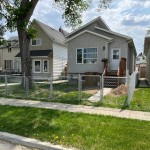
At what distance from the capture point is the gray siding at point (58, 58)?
28281mm

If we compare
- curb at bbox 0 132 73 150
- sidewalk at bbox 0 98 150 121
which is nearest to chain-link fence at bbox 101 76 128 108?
sidewalk at bbox 0 98 150 121

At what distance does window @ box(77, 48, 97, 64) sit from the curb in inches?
567

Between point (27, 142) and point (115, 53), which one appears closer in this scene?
point (27, 142)

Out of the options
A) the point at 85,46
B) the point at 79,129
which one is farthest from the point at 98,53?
the point at 79,129

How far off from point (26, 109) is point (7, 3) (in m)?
12.4

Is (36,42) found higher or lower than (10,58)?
higher

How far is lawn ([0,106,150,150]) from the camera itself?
530 centimetres

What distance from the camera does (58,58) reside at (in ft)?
95.6

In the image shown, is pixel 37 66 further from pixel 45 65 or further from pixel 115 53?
pixel 115 53

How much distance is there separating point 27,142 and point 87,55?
15.0 m

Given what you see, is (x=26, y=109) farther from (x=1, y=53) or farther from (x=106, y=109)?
(x=1, y=53)

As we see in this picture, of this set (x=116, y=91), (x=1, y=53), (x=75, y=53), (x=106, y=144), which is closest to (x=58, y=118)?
(x=106, y=144)

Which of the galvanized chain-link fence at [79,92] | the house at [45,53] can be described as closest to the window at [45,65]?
the house at [45,53]

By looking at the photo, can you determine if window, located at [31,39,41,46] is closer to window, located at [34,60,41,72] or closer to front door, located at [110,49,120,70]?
window, located at [34,60,41,72]
